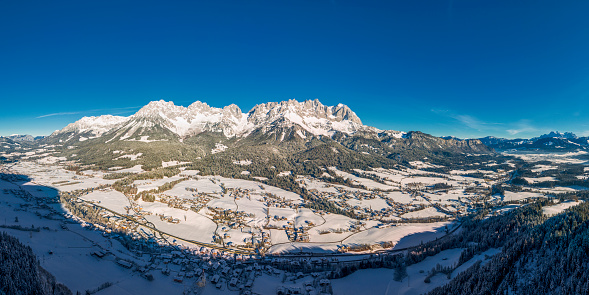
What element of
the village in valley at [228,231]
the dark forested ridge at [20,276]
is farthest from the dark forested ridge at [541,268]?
the dark forested ridge at [20,276]

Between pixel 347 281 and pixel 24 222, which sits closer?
pixel 347 281

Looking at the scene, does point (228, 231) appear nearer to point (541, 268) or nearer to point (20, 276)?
point (20, 276)

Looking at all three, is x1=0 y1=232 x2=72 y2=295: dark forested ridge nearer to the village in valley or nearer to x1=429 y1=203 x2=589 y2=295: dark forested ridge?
the village in valley

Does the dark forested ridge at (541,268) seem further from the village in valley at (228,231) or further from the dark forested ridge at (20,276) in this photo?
the dark forested ridge at (20,276)

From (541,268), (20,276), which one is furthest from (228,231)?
(541,268)

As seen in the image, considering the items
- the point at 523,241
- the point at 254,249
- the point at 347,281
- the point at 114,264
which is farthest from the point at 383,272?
the point at 114,264

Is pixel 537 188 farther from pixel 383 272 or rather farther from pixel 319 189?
pixel 383 272

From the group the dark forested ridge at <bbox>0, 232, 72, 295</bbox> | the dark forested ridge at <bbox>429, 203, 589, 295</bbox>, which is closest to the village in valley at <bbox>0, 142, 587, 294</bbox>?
the dark forested ridge at <bbox>0, 232, 72, 295</bbox>

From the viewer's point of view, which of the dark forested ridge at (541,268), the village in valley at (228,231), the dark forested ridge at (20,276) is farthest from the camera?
the village in valley at (228,231)
